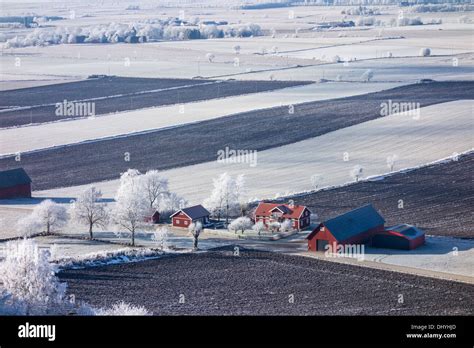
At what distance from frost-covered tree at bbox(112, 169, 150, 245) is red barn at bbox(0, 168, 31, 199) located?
6.85m

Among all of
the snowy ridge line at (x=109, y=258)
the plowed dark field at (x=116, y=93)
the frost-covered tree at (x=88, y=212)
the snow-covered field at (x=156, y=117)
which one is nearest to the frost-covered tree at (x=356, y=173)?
the frost-covered tree at (x=88, y=212)

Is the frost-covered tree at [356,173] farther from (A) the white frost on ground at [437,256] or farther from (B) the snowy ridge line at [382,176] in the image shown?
(A) the white frost on ground at [437,256]

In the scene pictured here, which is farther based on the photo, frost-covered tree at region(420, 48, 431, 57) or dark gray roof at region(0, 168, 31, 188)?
frost-covered tree at region(420, 48, 431, 57)

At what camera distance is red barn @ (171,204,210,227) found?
118ft

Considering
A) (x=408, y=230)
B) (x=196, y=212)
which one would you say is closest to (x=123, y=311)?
(x=408, y=230)

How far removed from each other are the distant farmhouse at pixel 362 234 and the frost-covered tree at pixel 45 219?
10641 mm

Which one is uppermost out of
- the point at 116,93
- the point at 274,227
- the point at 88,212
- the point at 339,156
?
the point at 116,93

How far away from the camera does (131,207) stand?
3478 centimetres

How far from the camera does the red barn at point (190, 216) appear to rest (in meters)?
36.0

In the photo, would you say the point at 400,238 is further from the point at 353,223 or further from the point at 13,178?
the point at 13,178

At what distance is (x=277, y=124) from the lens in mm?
62250

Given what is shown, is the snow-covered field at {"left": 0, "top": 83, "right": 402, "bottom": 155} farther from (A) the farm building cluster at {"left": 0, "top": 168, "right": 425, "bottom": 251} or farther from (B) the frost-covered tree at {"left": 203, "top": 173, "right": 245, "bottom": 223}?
(A) the farm building cluster at {"left": 0, "top": 168, "right": 425, "bottom": 251}

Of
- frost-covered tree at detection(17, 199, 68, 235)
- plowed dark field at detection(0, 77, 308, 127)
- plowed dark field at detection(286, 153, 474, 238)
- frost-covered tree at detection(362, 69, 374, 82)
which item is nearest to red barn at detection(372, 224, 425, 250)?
plowed dark field at detection(286, 153, 474, 238)

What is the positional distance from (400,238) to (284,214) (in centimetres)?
572
